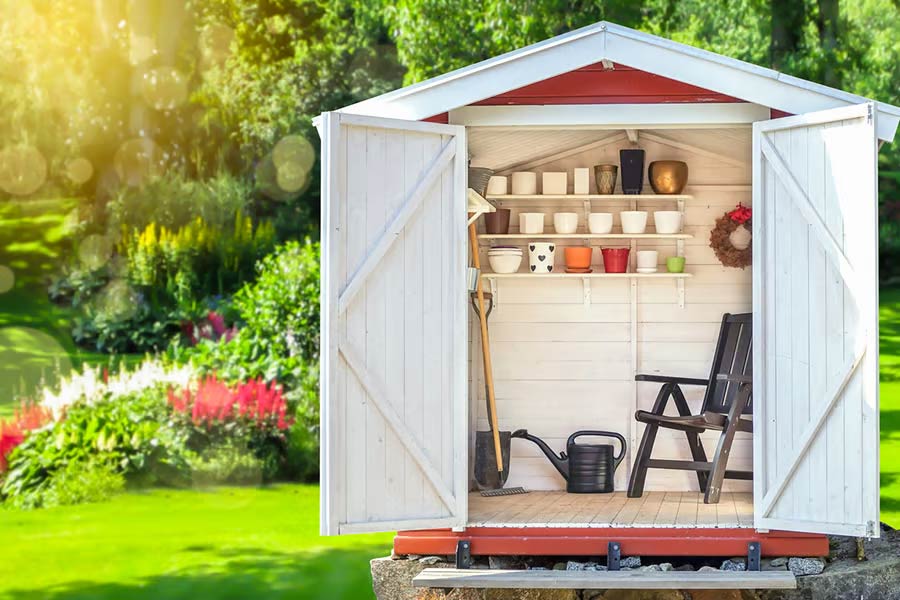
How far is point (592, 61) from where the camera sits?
5418 millimetres

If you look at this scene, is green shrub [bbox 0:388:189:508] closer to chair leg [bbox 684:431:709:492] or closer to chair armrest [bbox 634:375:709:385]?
chair armrest [bbox 634:375:709:385]

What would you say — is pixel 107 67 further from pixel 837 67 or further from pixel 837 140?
pixel 837 140

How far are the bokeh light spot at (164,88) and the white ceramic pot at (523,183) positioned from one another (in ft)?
38.2

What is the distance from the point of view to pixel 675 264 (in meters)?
6.86

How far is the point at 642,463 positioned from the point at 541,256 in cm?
133

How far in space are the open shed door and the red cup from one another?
5.57 ft

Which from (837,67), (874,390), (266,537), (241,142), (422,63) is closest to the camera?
(874,390)

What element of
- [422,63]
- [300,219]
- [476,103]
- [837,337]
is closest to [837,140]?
[837,337]

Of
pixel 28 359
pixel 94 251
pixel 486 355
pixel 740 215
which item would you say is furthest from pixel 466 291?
pixel 94 251

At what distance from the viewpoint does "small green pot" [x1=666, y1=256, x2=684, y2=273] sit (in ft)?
22.5

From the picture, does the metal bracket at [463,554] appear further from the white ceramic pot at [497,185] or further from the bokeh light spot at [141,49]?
the bokeh light spot at [141,49]

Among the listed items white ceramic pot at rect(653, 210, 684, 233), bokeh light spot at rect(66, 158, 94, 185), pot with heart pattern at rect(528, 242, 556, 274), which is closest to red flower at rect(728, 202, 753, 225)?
white ceramic pot at rect(653, 210, 684, 233)

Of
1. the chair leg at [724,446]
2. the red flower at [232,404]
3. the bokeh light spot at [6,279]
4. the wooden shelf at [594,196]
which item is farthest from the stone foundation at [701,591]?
the bokeh light spot at [6,279]

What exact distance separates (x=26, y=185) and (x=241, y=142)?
4453 mm
